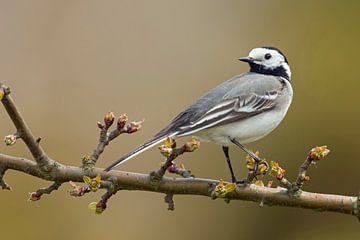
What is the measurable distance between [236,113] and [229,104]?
0.10 m

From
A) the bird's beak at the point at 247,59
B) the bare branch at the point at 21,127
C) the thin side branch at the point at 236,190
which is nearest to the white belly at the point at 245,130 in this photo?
the bird's beak at the point at 247,59

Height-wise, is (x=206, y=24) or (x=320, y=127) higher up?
(x=206, y=24)

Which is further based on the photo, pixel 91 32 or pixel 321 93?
pixel 91 32

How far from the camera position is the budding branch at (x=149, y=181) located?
14.2 ft

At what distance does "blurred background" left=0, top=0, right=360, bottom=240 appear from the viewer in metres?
8.68

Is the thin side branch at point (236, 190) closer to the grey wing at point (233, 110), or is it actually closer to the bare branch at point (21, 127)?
the bare branch at point (21, 127)

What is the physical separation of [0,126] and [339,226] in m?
3.72

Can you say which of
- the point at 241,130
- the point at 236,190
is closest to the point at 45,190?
the point at 236,190

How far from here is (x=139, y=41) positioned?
10477 mm

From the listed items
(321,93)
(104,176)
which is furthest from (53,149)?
(104,176)

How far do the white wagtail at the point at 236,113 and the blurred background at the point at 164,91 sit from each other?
249cm

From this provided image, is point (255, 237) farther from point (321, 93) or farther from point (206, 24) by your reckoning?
point (206, 24)

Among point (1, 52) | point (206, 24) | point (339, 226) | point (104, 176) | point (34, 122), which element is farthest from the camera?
point (206, 24)

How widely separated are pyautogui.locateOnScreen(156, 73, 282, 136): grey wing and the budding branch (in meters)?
0.60
